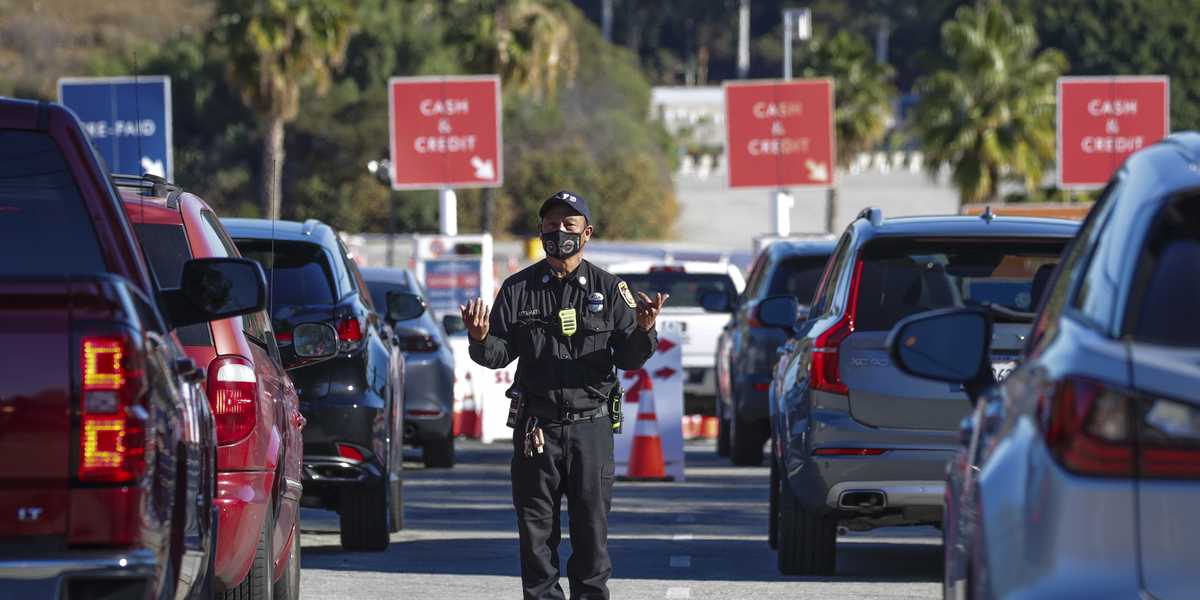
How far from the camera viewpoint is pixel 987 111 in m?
57.6

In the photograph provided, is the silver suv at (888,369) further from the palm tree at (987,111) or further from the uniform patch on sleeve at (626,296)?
the palm tree at (987,111)

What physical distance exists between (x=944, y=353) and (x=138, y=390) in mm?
1835

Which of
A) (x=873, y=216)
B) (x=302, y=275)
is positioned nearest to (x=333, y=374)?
(x=302, y=275)

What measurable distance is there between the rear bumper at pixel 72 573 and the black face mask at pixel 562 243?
382 centimetres

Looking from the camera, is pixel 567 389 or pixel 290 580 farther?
pixel 290 580

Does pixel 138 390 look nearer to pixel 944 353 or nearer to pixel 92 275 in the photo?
pixel 92 275

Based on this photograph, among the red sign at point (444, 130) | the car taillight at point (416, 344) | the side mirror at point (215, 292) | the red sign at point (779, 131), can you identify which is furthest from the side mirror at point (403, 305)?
the red sign at point (779, 131)

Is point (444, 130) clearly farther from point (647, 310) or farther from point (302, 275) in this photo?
point (647, 310)

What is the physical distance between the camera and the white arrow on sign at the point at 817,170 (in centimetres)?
4022

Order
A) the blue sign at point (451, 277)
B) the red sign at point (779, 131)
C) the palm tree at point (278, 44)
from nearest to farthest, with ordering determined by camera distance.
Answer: the blue sign at point (451, 277) < the red sign at point (779, 131) < the palm tree at point (278, 44)

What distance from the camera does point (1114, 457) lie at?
12.5 ft

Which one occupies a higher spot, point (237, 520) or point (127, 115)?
point (127, 115)

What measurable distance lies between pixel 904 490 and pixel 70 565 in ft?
18.6

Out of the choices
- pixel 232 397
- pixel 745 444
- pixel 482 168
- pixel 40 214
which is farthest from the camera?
pixel 482 168
